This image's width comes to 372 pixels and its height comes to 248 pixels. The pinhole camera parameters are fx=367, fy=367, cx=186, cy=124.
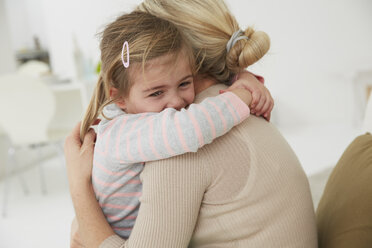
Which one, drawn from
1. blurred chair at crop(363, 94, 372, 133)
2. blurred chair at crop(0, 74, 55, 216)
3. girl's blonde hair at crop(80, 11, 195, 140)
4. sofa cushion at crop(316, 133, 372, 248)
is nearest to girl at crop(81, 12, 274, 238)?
girl's blonde hair at crop(80, 11, 195, 140)

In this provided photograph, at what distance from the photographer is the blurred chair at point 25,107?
8.36ft

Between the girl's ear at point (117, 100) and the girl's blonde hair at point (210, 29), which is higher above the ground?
the girl's blonde hair at point (210, 29)

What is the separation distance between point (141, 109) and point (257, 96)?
256 mm

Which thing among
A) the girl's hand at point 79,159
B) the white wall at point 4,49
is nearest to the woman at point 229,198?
the girl's hand at point 79,159

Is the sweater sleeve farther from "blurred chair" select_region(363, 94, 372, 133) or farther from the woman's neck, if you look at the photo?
"blurred chair" select_region(363, 94, 372, 133)

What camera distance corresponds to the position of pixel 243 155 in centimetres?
64

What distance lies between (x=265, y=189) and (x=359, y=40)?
353 centimetres

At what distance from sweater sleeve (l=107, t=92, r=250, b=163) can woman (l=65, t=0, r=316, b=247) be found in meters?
0.03

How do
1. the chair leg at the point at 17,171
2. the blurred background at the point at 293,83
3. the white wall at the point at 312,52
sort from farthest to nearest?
the white wall at the point at 312,52 < the blurred background at the point at 293,83 < the chair leg at the point at 17,171

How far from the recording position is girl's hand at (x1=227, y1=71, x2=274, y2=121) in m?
0.75

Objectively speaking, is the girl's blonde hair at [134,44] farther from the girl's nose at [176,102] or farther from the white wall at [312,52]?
the white wall at [312,52]

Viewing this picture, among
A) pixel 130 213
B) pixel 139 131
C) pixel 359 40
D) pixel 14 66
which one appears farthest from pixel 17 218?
pixel 359 40

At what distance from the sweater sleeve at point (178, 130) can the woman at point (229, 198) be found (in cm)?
3

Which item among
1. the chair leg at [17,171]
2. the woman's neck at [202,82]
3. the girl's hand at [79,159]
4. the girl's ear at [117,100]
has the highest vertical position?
the woman's neck at [202,82]
